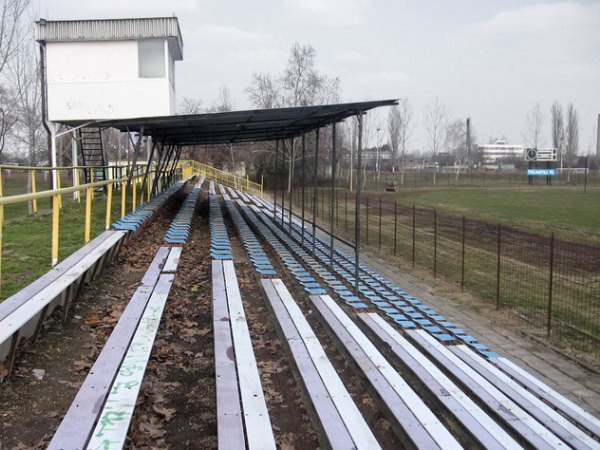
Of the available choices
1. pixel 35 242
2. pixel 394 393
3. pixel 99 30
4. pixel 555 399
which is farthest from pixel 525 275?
pixel 99 30

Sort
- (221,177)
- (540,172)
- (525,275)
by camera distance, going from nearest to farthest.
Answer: (525,275), (221,177), (540,172)

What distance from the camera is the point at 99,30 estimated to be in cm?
1956

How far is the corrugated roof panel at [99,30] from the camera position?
19.4 meters

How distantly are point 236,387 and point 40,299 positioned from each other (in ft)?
5.78

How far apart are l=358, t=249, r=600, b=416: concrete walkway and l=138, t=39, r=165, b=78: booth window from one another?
11.2 metres

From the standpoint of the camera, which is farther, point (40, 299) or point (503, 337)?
point (503, 337)

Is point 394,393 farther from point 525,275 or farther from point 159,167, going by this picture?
point 159,167

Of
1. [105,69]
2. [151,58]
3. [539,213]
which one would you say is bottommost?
[539,213]

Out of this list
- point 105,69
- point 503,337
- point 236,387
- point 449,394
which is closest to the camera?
point 236,387

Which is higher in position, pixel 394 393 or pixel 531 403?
pixel 394 393

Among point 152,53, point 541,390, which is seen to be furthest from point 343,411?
point 152,53

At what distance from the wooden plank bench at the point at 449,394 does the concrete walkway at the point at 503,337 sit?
197 centimetres

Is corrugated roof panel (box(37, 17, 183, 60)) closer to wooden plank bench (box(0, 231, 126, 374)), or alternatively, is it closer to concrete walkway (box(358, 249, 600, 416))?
concrete walkway (box(358, 249, 600, 416))

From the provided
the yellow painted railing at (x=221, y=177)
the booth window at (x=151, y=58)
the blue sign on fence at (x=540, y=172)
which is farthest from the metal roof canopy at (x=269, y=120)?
the blue sign on fence at (x=540, y=172)
